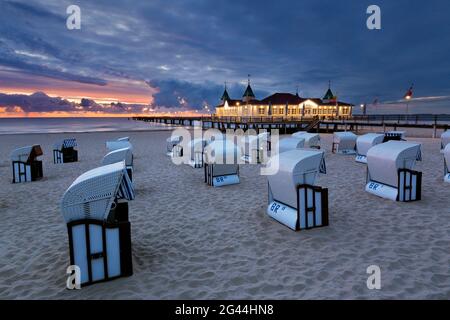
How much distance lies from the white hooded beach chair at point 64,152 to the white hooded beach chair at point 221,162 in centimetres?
985

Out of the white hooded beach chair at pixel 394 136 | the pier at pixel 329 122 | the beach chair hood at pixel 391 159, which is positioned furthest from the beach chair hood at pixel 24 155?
the pier at pixel 329 122

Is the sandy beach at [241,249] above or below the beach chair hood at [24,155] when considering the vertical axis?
below

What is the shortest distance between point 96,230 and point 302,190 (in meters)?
3.83

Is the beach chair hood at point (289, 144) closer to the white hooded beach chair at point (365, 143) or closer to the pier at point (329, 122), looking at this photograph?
the white hooded beach chair at point (365, 143)

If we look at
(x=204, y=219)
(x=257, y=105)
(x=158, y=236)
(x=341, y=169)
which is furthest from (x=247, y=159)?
(x=257, y=105)

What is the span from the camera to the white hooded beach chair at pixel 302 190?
19.5ft

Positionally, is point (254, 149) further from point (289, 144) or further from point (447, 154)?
point (447, 154)

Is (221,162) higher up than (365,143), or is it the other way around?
(365,143)

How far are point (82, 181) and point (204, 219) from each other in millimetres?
3436

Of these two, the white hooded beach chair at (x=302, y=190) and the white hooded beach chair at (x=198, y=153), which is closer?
the white hooded beach chair at (x=302, y=190)

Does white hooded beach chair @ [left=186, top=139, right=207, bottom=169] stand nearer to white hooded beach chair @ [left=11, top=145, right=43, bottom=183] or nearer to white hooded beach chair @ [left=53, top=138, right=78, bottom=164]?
white hooded beach chair @ [left=11, top=145, right=43, bottom=183]

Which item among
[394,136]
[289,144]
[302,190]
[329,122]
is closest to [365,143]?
[394,136]

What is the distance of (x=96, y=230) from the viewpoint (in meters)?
4.12
